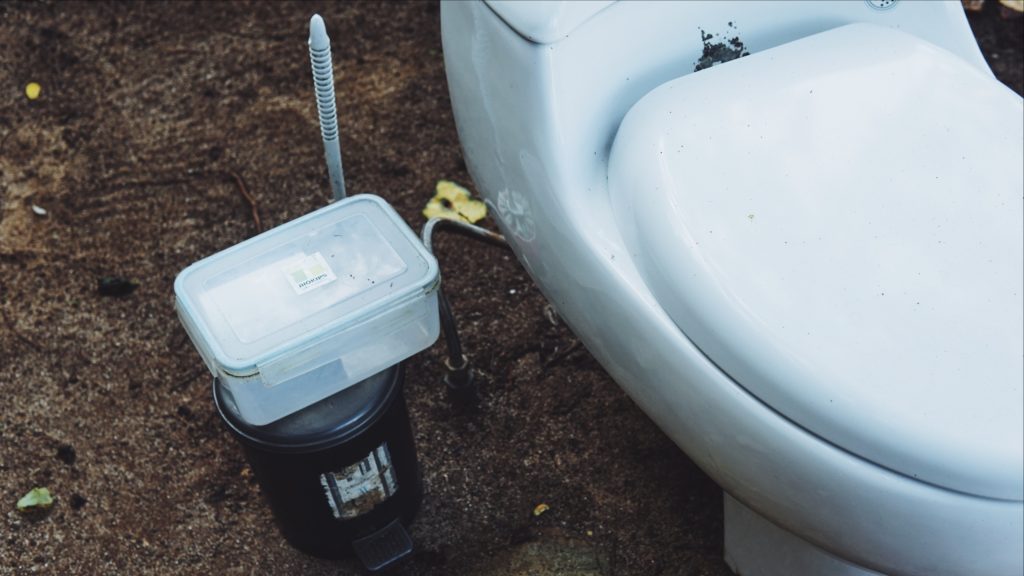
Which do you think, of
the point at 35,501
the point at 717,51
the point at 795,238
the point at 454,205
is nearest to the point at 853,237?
the point at 795,238

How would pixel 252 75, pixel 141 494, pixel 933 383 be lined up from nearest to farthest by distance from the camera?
pixel 933 383 < pixel 141 494 < pixel 252 75

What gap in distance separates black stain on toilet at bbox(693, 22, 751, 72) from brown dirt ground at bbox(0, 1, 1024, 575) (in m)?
0.46

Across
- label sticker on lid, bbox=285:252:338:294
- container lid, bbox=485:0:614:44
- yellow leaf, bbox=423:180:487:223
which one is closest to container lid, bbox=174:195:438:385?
label sticker on lid, bbox=285:252:338:294

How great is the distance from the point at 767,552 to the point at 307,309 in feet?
1.69

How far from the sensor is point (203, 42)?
5.59ft

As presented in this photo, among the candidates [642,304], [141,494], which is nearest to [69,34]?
[141,494]

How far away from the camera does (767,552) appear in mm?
1041

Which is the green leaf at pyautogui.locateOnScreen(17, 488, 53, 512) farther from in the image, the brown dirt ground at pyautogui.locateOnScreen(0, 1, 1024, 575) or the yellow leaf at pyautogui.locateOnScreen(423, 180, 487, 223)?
the yellow leaf at pyautogui.locateOnScreen(423, 180, 487, 223)

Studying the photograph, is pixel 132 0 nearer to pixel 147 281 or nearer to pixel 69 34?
pixel 69 34

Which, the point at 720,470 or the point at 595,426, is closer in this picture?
the point at 720,470

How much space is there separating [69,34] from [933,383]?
4.98ft

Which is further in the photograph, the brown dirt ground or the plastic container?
the brown dirt ground

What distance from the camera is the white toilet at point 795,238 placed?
69cm

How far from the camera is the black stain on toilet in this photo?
956 mm
